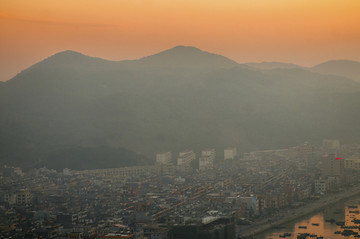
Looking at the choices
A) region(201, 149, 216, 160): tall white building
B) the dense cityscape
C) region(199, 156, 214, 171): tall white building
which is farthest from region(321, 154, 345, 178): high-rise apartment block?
region(201, 149, 216, 160): tall white building

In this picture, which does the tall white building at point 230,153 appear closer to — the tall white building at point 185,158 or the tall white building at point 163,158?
the tall white building at point 185,158

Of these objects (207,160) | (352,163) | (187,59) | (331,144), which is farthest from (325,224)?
(187,59)

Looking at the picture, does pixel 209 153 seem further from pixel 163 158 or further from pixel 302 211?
pixel 302 211

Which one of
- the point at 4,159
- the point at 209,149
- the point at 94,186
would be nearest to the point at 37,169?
the point at 4,159

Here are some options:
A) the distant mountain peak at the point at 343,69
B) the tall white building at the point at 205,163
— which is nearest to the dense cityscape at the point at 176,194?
the tall white building at the point at 205,163

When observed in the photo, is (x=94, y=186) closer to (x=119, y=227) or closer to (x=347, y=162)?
(x=119, y=227)
